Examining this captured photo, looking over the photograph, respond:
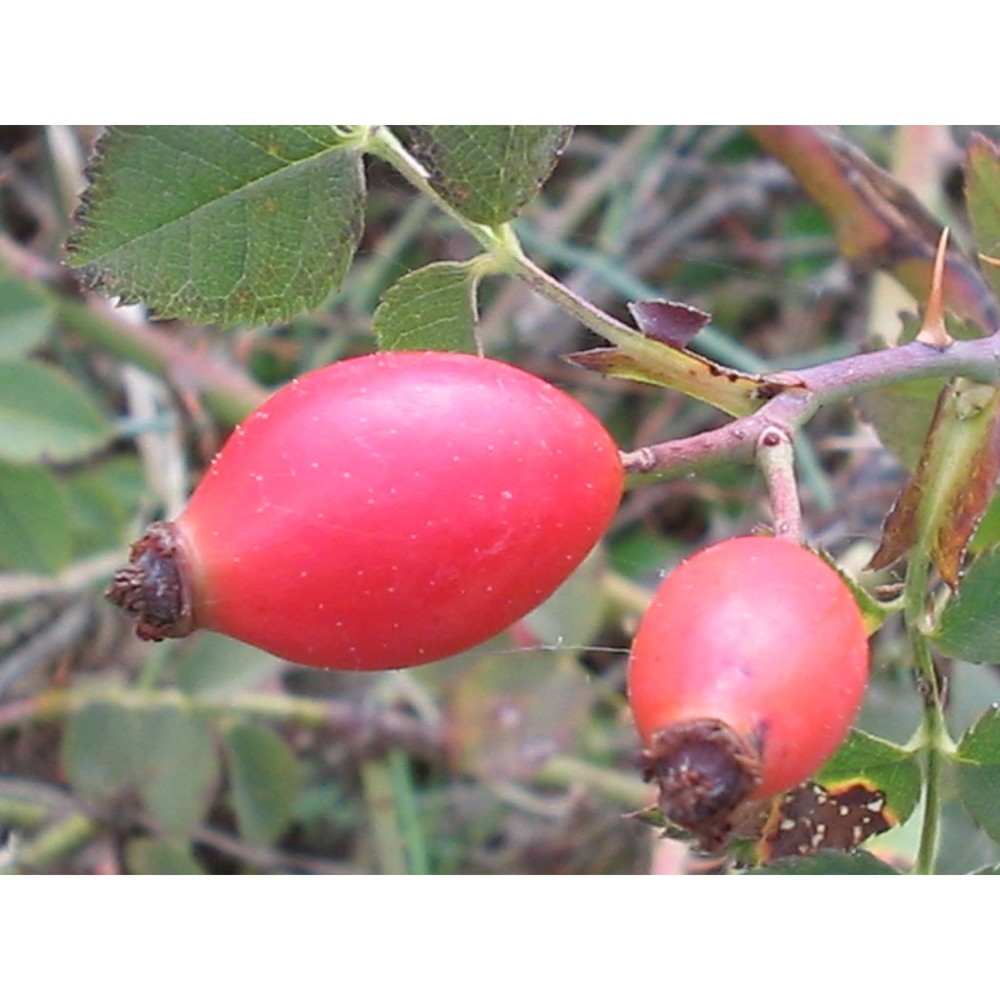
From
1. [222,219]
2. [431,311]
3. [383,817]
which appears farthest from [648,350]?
[383,817]

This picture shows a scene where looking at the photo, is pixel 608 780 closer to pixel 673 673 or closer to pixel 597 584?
pixel 597 584

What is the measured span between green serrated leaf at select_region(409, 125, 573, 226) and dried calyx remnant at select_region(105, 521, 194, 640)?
36 centimetres

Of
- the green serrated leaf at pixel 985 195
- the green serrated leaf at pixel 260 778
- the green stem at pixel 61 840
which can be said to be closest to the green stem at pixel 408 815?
the green serrated leaf at pixel 260 778

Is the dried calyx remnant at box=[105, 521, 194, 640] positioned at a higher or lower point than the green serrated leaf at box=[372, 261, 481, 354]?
lower

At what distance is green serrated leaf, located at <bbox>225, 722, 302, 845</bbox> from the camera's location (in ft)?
7.09

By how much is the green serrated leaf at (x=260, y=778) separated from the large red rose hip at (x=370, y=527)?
1342mm

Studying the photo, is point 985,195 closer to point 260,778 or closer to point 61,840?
point 260,778

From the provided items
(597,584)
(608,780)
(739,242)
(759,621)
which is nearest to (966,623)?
(759,621)

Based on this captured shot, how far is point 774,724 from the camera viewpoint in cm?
73

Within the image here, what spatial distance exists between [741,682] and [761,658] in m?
0.02

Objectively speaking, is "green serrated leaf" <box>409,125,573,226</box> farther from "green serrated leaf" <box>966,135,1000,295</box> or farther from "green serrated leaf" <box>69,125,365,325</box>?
"green serrated leaf" <box>966,135,1000,295</box>

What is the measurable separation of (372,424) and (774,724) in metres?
0.29

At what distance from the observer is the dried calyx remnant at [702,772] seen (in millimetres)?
715

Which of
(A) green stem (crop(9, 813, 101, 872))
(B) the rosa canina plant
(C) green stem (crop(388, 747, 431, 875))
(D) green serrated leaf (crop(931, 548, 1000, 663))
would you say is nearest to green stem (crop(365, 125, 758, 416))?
(B) the rosa canina plant
